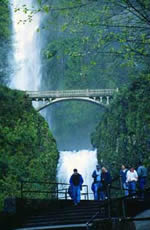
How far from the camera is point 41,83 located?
74.6 meters

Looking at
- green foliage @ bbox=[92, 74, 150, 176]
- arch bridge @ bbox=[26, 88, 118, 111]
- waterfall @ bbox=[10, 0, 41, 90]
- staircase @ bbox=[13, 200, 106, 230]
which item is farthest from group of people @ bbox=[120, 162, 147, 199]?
waterfall @ bbox=[10, 0, 41, 90]

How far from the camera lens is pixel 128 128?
35031mm

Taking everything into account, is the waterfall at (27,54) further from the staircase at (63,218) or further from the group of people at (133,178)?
the staircase at (63,218)

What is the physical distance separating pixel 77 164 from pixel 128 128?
1631 cm

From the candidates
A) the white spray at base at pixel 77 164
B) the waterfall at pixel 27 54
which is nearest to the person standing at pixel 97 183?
the white spray at base at pixel 77 164

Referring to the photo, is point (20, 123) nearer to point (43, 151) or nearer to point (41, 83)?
point (43, 151)

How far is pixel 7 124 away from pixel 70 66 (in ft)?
140

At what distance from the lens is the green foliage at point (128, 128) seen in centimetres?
3175

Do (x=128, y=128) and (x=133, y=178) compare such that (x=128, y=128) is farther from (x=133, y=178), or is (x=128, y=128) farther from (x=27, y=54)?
(x=27, y=54)

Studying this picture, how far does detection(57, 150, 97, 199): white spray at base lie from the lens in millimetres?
47188

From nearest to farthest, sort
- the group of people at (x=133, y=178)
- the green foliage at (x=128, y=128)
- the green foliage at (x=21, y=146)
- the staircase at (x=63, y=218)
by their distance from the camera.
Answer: the staircase at (x=63, y=218), the group of people at (x=133, y=178), the green foliage at (x=21, y=146), the green foliage at (x=128, y=128)

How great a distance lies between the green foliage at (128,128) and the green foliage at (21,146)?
5388 millimetres

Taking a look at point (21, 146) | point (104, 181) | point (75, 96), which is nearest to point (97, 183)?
point (104, 181)

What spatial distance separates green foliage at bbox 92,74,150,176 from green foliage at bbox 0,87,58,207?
17.7 feet
